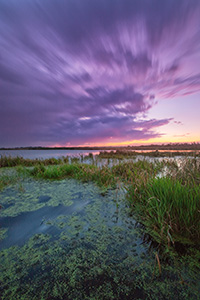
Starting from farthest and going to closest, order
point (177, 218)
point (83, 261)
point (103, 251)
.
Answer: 1. point (177, 218)
2. point (103, 251)
3. point (83, 261)

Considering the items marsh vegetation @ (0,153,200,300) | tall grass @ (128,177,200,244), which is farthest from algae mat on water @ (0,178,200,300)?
tall grass @ (128,177,200,244)

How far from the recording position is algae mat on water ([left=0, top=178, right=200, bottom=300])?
1321 millimetres

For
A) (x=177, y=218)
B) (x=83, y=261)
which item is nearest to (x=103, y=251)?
(x=83, y=261)

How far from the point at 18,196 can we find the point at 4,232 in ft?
6.49

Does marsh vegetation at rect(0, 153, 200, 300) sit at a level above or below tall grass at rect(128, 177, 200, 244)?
below

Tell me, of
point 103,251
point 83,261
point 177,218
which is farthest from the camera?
point 177,218

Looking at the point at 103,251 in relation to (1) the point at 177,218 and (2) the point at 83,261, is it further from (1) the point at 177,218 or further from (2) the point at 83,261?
(1) the point at 177,218

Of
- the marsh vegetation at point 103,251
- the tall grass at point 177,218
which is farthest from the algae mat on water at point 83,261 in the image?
the tall grass at point 177,218

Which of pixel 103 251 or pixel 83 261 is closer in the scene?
→ pixel 83 261

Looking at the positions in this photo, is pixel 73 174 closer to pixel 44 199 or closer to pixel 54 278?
pixel 44 199

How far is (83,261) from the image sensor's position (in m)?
1.69

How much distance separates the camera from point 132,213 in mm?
3004

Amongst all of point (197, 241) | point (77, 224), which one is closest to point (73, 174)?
point (77, 224)

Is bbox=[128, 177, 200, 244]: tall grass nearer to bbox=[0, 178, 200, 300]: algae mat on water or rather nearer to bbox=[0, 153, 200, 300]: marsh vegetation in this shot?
bbox=[0, 153, 200, 300]: marsh vegetation
